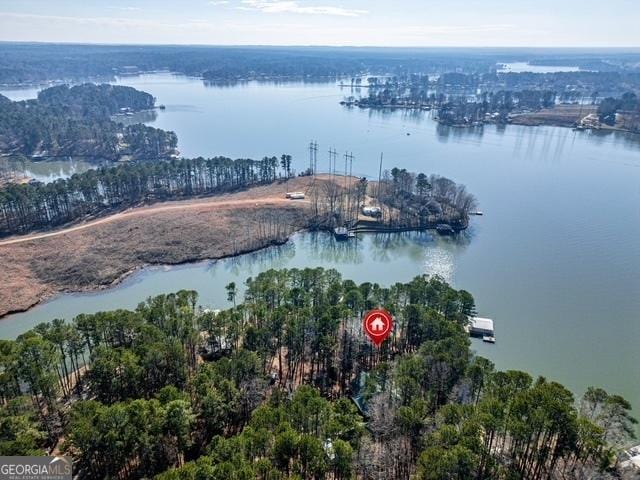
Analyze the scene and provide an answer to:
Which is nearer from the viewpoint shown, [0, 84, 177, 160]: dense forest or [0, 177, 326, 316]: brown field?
[0, 177, 326, 316]: brown field

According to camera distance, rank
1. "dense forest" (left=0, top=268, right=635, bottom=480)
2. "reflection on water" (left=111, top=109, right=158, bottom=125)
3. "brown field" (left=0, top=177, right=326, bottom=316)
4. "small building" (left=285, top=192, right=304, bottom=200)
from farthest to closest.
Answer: "reflection on water" (left=111, top=109, right=158, bottom=125) < "small building" (left=285, top=192, right=304, bottom=200) < "brown field" (left=0, top=177, right=326, bottom=316) < "dense forest" (left=0, top=268, right=635, bottom=480)

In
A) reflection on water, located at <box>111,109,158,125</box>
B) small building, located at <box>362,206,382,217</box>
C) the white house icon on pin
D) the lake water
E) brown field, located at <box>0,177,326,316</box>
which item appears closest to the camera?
the white house icon on pin

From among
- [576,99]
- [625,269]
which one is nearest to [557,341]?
[625,269]

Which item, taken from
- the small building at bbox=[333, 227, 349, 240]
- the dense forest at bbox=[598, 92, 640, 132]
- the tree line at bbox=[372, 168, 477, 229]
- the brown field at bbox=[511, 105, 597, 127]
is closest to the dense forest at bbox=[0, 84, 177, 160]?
the small building at bbox=[333, 227, 349, 240]

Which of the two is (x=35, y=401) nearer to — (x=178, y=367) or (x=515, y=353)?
(x=178, y=367)

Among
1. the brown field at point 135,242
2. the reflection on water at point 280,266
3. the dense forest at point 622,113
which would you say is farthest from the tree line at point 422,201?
the dense forest at point 622,113

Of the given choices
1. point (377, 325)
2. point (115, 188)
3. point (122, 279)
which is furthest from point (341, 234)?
point (115, 188)

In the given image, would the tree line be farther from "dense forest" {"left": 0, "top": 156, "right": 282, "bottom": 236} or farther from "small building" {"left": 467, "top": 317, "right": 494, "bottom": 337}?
"small building" {"left": 467, "top": 317, "right": 494, "bottom": 337}

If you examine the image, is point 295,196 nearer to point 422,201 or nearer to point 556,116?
point 422,201
